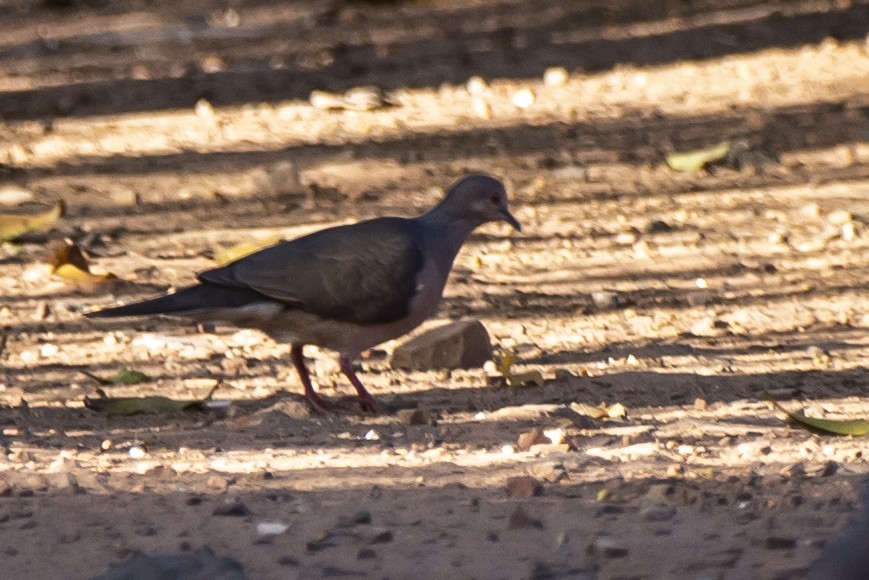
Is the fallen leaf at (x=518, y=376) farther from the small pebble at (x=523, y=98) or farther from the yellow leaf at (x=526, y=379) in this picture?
the small pebble at (x=523, y=98)

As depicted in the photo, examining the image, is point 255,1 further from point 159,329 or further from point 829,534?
point 829,534

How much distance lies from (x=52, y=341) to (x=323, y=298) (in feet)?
4.94

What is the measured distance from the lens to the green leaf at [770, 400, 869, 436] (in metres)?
5.16

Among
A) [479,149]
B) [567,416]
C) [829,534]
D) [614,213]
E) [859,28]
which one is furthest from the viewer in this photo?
[859,28]

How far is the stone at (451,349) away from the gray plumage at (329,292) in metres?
0.23

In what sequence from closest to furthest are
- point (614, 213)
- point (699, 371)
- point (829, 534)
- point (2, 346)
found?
point (829, 534), point (699, 371), point (2, 346), point (614, 213)

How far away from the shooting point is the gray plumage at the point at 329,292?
19.0 feet

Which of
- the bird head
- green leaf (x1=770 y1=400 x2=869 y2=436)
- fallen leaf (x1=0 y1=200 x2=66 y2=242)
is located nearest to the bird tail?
the bird head

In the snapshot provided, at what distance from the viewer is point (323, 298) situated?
5.81 m

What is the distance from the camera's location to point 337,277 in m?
5.82

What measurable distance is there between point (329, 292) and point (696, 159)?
11.9 feet

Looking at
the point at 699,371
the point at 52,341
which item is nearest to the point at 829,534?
the point at 699,371

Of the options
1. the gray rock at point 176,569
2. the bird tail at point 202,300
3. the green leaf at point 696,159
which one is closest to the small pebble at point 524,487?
the gray rock at point 176,569

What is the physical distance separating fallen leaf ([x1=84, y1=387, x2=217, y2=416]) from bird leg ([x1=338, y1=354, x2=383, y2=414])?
1.72ft
